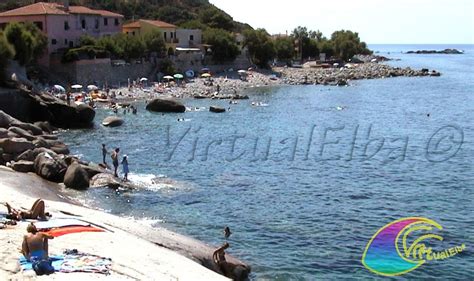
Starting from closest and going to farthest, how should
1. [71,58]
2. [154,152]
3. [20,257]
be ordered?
[20,257] → [154,152] → [71,58]

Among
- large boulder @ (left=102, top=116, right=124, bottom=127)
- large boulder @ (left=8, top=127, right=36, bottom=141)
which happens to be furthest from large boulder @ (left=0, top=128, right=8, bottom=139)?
large boulder @ (left=102, top=116, right=124, bottom=127)

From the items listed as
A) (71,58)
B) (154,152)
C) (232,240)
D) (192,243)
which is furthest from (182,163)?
(71,58)

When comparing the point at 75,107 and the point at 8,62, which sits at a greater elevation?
the point at 8,62

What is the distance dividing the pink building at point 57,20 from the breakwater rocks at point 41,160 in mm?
44308

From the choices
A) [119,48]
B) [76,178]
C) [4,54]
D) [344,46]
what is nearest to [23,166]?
[76,178]

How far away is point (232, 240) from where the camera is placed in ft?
76.4

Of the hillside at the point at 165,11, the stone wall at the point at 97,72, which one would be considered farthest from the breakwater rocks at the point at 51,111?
the hillside at the point at 165,11

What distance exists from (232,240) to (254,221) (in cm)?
266

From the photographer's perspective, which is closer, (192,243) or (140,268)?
(140,268)

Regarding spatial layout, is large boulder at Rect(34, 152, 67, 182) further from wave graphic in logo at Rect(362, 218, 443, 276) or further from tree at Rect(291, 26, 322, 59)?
tree at Rect(291, 26, 322, 59)

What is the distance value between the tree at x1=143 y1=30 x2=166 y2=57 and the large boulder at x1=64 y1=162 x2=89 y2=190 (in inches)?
2491

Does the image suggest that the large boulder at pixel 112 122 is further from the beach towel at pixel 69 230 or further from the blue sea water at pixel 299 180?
the beach towel at pixel 69 230

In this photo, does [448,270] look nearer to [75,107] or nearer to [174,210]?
[174,210]

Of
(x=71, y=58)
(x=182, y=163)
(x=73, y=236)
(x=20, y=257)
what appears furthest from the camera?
(x=71, y=58)
